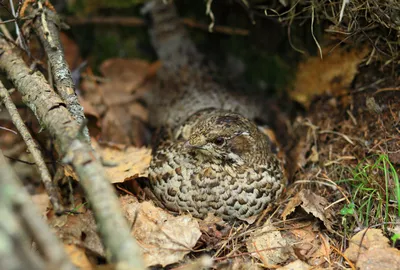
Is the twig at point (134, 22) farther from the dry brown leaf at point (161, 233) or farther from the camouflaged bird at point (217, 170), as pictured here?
the dry brown leaf at point (161, 233)

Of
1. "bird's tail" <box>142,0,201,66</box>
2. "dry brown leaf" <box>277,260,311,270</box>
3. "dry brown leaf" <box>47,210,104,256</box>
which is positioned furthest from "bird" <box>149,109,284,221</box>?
"bird's tail" <box>142,0,201,66</box>

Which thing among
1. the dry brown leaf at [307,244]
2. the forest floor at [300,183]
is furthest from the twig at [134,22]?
the dry brown leaf at [307,244]

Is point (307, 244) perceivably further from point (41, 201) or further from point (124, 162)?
point (41, 201)

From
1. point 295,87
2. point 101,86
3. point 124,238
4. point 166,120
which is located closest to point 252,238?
point 124,238

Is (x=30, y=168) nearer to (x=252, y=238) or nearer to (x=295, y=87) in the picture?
(x=252, y=238)

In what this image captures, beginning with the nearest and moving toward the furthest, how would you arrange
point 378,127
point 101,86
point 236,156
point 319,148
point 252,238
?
point 252,238 → point 236,156 → point 378,127 → point 319,148 → point 101,86

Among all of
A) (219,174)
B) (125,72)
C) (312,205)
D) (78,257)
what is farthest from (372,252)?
(125,72)
